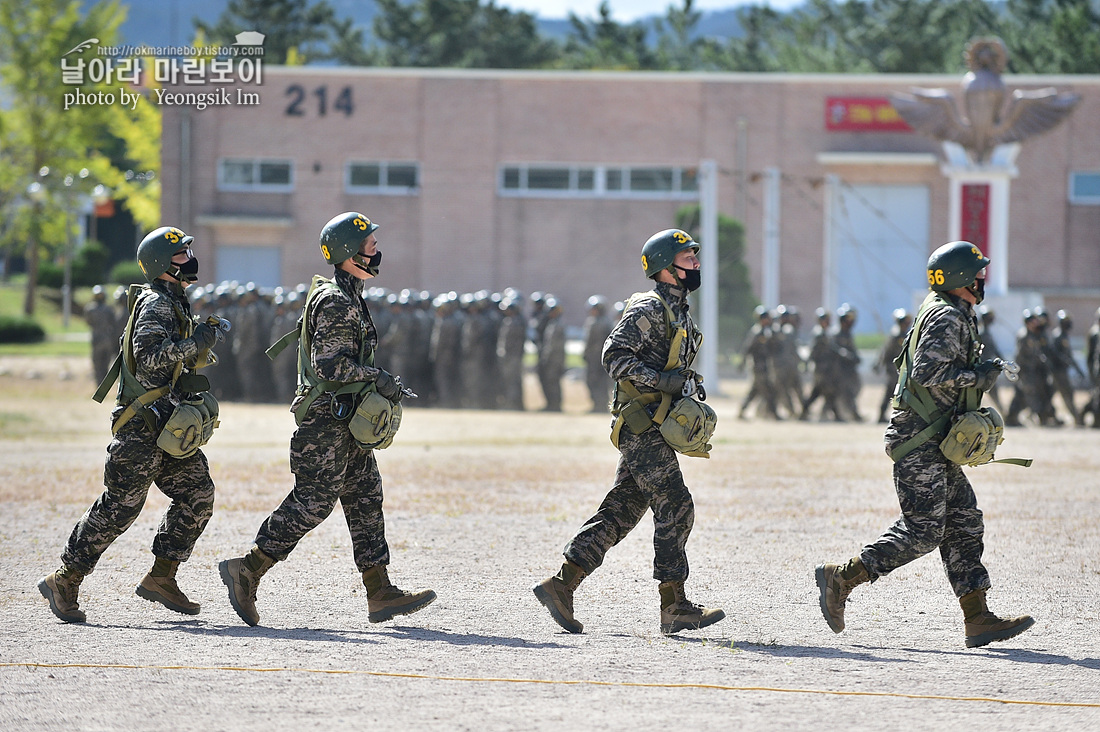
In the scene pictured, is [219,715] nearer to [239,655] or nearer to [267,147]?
[239,655]

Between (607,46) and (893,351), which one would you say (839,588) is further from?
(607,46)

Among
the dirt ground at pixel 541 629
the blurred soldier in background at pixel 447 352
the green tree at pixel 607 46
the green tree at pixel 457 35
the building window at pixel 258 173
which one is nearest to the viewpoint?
the dirt ground at pixel 541 629

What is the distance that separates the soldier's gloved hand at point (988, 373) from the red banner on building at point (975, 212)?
84.7 feet

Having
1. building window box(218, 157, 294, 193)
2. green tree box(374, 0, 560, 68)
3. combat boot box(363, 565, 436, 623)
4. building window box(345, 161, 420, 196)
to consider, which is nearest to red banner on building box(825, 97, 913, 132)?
building window box(345, 161, 420, 196)

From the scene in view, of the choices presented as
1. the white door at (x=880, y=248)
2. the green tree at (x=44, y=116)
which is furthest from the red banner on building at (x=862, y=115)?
the green tree at (x=44, y=116)

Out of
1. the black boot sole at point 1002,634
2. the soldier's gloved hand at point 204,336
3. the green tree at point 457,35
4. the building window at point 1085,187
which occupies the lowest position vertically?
the black boot sole at point 1002,634

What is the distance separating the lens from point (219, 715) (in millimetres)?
5148

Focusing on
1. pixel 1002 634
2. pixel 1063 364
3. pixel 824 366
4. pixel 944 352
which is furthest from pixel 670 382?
pixel 1063 364

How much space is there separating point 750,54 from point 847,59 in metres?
8.05

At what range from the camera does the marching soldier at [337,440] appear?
21.7 ft

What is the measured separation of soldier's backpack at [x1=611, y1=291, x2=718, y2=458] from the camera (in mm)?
6484

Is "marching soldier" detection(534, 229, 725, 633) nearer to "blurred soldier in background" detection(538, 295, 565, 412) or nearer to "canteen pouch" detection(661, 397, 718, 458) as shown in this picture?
"canteen pouch" detection(661, 397, 718, 458)

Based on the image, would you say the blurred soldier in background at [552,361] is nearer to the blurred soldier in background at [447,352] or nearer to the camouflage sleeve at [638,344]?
the blurred soldier in background at [447,352]

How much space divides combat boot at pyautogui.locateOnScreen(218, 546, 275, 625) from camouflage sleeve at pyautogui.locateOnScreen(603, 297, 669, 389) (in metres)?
1.90
